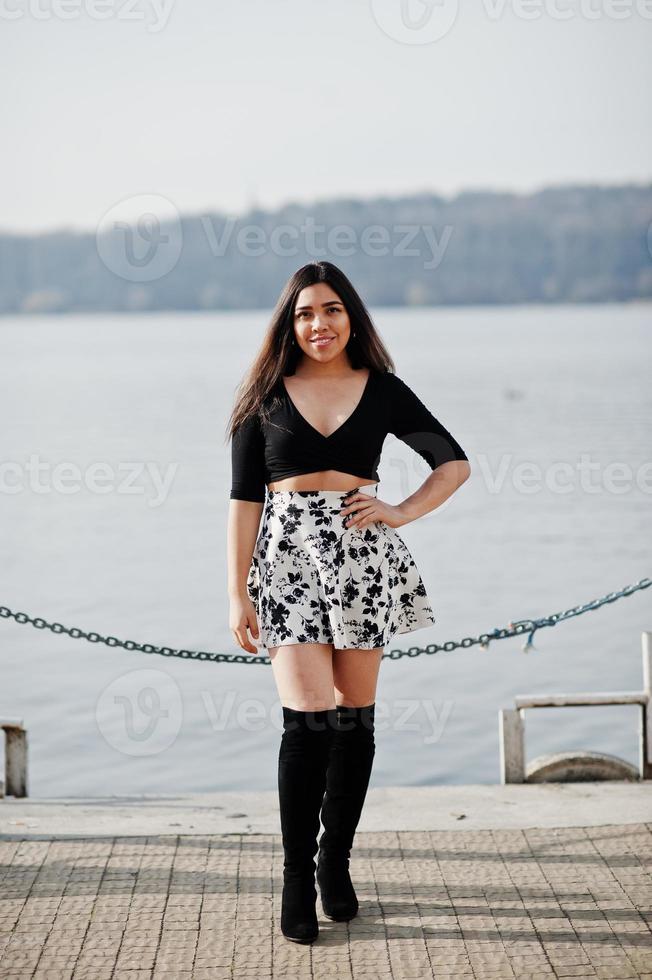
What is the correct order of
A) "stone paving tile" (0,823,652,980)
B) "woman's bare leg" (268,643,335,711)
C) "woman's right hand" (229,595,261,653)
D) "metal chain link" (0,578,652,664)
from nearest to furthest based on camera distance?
"stone paving tile" (0,823,652,980) < "woman's bare leg" (268,643,335,711) < "woman's right hand" (229,595,261,653) < "metal chain link" (0,578,652,664)

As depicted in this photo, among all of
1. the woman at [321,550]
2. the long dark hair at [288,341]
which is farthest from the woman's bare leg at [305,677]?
the long dark hair at [288,341]

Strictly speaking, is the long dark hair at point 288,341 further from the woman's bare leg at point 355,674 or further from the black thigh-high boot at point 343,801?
the black thigh-high boot at point 343,801

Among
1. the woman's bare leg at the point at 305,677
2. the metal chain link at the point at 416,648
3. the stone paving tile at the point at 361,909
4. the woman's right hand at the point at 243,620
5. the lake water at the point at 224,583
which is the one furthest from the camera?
the lake water at the point at 224,583

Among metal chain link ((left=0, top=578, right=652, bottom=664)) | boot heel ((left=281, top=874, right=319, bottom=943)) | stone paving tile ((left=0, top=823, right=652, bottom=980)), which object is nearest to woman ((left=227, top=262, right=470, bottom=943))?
boot heel ((left=281, top=874, right=319, bottom=943))

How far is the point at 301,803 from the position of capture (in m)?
3.35

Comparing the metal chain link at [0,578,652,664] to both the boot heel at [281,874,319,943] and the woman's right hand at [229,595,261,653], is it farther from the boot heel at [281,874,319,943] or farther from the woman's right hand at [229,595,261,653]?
the boot heel at [281,874,319,943]

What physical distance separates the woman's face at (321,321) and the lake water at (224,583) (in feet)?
4.35

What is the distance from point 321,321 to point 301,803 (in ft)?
3.98

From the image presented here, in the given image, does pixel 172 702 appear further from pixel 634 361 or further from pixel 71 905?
pixel 634 361

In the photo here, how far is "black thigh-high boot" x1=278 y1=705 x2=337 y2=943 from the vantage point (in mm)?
3314

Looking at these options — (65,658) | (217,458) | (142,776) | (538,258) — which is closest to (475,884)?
(142,776)

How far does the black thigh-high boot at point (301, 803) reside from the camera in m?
3.31

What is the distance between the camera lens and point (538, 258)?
62.2 meters

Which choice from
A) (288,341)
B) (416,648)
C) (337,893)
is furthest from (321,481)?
(416,648)
